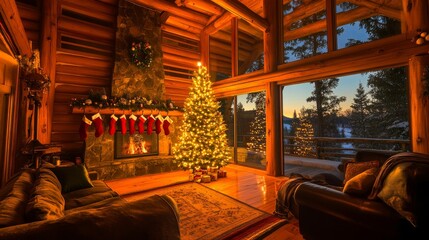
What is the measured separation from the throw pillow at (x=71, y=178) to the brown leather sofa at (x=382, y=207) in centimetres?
279

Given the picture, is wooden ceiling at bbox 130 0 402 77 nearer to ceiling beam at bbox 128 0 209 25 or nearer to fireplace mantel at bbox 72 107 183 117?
ceiling beam at bbox 128 0 209 25

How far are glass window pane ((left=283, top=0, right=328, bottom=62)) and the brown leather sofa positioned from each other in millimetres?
3362

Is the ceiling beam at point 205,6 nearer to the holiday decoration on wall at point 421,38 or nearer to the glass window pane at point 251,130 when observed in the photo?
the glass window pane at point 251,130

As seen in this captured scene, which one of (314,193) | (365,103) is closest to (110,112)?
(314,193)

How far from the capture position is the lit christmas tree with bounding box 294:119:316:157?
7.01 meters

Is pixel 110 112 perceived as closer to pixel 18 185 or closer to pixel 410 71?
pixel 18 185

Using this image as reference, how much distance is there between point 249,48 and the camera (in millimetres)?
6129

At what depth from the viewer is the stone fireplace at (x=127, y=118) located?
4.90 m

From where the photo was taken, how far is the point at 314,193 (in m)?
2.02

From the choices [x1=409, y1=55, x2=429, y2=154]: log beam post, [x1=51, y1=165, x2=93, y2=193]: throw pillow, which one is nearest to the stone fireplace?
[x1=51, y1=165, x2=93, y2=193]: throw pillow

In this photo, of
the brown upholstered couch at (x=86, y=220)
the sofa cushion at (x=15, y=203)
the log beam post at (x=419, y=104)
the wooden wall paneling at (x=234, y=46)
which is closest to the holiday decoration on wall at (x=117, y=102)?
the wooden wall paneling at (x=234, y=46)

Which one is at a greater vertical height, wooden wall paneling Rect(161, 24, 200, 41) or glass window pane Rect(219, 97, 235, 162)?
wooden wall paneling Rect(161, 24, 200, 41)

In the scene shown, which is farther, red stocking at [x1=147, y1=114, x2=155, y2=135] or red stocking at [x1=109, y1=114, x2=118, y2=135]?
red stocking at [x1=147, y1=114, x2=155, y2=135]

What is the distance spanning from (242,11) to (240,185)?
3834 millimetres
